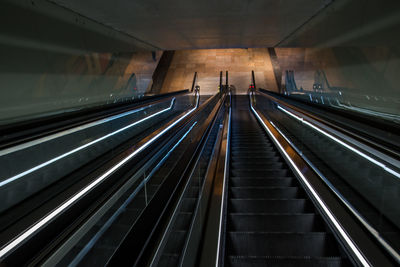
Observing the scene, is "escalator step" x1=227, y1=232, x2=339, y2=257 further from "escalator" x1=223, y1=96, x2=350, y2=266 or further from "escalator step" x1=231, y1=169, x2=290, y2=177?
"escalator step" x1=231, y1=169, x2=290, y2=177

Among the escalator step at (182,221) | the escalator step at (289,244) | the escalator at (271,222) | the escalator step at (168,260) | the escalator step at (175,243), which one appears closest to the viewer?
the escalator step at (168,260)

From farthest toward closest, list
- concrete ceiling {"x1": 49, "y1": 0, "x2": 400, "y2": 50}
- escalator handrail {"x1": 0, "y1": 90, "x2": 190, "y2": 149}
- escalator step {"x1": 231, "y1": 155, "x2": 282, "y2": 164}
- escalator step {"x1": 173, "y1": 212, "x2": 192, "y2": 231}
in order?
concrete ceiling {"x1": 49, "y1": 0, "x2": 400, "y2": 50} < escalator step {"x1": 231, "y1": 155, "x2": 282, "y2": 164} < escalator handrail {"x1": 0, "y1": 90, "x2": 190, "y2": 149} < escalator step {"x1": 173, "y1": 212, "x2": 192, "y2": 231}

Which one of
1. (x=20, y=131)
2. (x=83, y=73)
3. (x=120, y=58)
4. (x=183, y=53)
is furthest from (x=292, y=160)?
(x=183, y=53)

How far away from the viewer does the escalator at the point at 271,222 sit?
210 centimetres

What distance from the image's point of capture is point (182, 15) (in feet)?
22.8

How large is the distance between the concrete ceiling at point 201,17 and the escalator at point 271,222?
3834 millimetres

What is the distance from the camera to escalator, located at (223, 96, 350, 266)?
2.10m

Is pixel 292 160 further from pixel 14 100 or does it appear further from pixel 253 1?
pixel 14 100

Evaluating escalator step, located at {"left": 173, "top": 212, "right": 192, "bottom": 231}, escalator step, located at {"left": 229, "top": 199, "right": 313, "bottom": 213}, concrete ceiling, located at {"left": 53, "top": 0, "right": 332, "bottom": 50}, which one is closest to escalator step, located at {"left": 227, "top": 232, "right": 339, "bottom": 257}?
escalator step, located at {"left": 229, "top": 199, "right": 313, "bottom": 213}

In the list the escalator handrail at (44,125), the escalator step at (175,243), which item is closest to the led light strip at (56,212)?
the escalator handrail at (44,125)

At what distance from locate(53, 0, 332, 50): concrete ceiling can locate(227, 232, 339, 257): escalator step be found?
5264 mm

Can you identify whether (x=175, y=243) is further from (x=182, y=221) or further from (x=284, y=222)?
(x=284, y=222)

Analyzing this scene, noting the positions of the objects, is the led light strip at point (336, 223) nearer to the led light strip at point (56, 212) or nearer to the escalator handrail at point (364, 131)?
the escalator handrail at point (364, 131)

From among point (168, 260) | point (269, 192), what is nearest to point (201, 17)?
point (269, 192)
